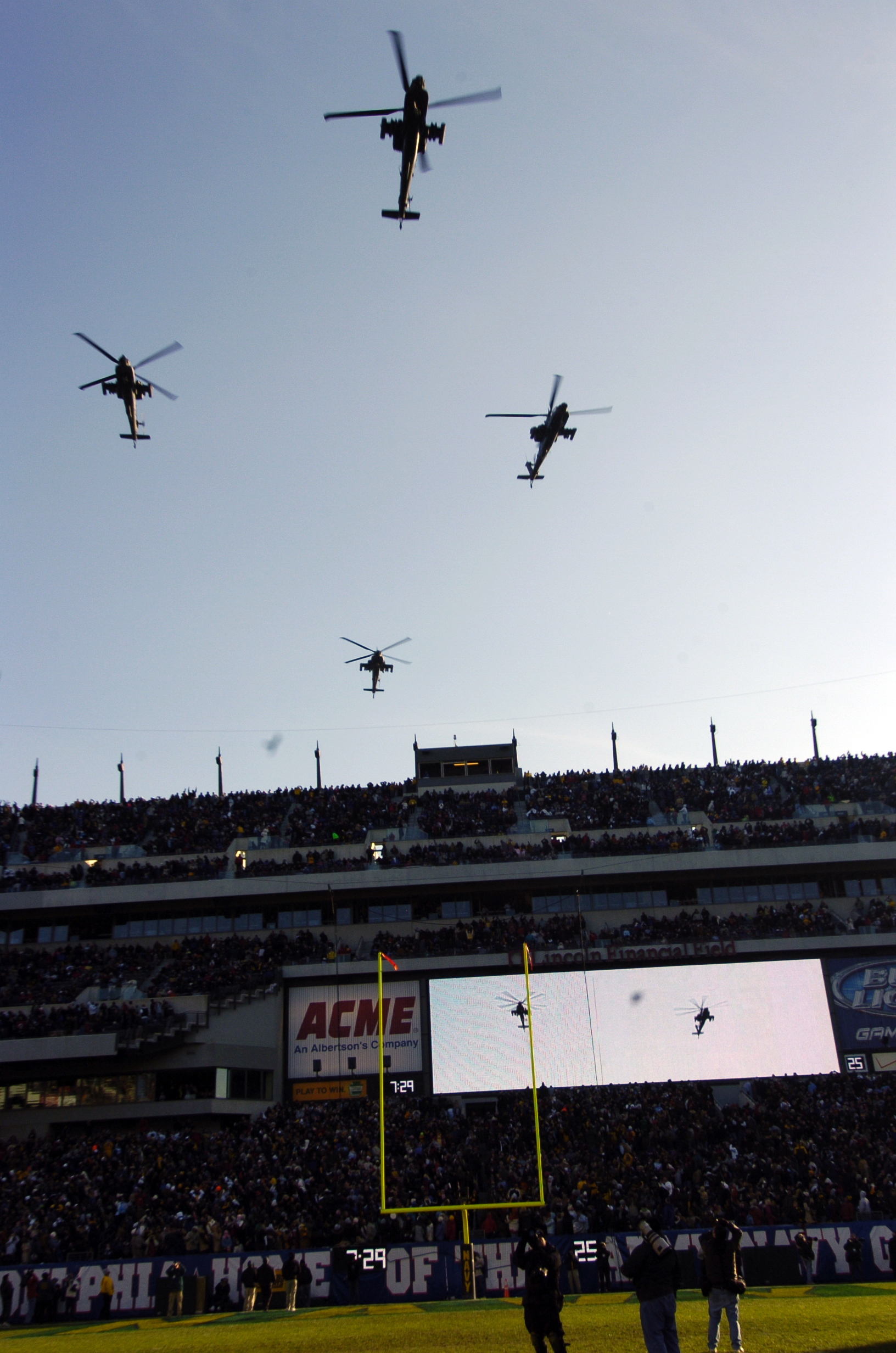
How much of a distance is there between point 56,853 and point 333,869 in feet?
54.6

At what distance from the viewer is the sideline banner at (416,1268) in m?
24.9

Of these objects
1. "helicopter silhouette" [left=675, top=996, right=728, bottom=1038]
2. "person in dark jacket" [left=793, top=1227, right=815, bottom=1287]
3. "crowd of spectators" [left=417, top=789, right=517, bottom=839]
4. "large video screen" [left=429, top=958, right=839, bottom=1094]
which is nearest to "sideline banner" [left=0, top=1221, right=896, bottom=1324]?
"person in dark jacket" [left=793, top=1227, right=815, bottom=1287]

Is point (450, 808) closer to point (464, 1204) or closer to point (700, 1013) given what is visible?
point (700, 1013)

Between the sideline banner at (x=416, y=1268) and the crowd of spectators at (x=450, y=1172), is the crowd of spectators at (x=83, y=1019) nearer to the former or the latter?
the crowd of spectators at (x=450, y=1172)

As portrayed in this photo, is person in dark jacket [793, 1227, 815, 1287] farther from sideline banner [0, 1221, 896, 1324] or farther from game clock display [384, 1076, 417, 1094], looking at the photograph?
game clock display [384, 1076, 417, 1094]

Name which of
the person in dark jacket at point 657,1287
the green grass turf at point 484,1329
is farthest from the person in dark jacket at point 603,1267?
the person in dark jacket at point 657,1287

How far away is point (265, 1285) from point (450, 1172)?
10861 mm

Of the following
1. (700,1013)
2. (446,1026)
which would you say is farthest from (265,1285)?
(700,1013)

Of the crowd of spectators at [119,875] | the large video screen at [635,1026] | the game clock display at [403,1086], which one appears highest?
the crowd of spectators at [119,875]

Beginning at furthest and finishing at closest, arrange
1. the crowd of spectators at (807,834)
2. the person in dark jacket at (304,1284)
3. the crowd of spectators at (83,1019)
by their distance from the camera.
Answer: the crowd of spectators at (807,834) → the crowd of spectators at (83,1019) → the person in dark jacket at (304,1284)

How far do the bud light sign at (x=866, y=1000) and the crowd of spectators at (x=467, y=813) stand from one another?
59.6 feet

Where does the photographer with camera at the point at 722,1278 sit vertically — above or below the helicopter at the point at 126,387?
below

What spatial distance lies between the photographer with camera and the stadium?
895 cm

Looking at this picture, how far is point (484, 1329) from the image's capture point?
59.1 feet
